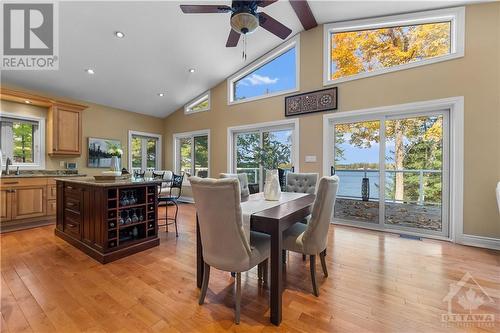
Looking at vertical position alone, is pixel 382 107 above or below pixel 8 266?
above

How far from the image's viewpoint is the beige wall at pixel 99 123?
A: 4.47m

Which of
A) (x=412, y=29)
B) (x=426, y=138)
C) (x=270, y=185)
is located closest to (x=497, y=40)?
(x=412, y=29)

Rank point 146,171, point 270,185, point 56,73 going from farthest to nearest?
point 146,171
point 56,73
point 270,185

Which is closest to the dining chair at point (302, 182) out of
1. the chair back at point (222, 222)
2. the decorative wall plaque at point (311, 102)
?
the decorative wall plaque at point (311, 102)

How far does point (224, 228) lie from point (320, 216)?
806 mm

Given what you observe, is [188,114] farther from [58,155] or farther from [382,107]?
[382,107]

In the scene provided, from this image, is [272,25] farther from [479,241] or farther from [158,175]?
[158,175]

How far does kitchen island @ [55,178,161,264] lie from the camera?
2555mm

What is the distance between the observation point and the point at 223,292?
1941mm

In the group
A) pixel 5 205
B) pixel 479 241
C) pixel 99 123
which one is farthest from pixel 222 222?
pixel 99 123

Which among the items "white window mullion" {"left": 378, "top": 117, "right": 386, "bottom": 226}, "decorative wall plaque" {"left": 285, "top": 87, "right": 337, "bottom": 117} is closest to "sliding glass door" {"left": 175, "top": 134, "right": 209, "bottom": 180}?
"decorative wall plaque" {"left": 285, "top": 87, "right": 337, "bottom": 117}

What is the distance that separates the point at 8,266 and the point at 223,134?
4.31 meters

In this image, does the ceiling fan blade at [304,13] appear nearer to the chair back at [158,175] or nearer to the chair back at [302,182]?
the chair back at [302,182]

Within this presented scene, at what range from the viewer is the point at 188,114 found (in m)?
6.54
